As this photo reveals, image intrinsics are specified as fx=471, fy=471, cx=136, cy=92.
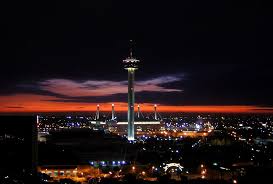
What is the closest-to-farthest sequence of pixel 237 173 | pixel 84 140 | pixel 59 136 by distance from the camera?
1. pixel 237 173
2. pixel 84 140
3. pixel 59 136

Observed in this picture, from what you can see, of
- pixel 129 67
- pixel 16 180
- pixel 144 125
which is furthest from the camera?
pixel 144 125

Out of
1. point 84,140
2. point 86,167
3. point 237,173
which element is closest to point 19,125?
point 86,167

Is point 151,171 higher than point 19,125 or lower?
Answer: lower

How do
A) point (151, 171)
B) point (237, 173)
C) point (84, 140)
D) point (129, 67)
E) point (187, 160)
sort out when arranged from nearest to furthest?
point (237, 173)
point (151, 171)
point (187, 160)
point (84, 140)
point (129, 67)

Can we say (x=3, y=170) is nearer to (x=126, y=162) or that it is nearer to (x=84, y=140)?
(x=126, y=162)

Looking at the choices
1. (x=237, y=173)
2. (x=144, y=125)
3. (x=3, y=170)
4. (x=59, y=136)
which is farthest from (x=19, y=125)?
(x=144, y=125)

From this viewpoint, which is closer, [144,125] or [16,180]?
[16,180]

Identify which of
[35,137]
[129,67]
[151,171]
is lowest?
[151,171]

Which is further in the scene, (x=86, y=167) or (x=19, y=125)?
(x=86, y=167)

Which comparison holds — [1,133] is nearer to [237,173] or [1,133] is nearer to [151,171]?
[151,171]
